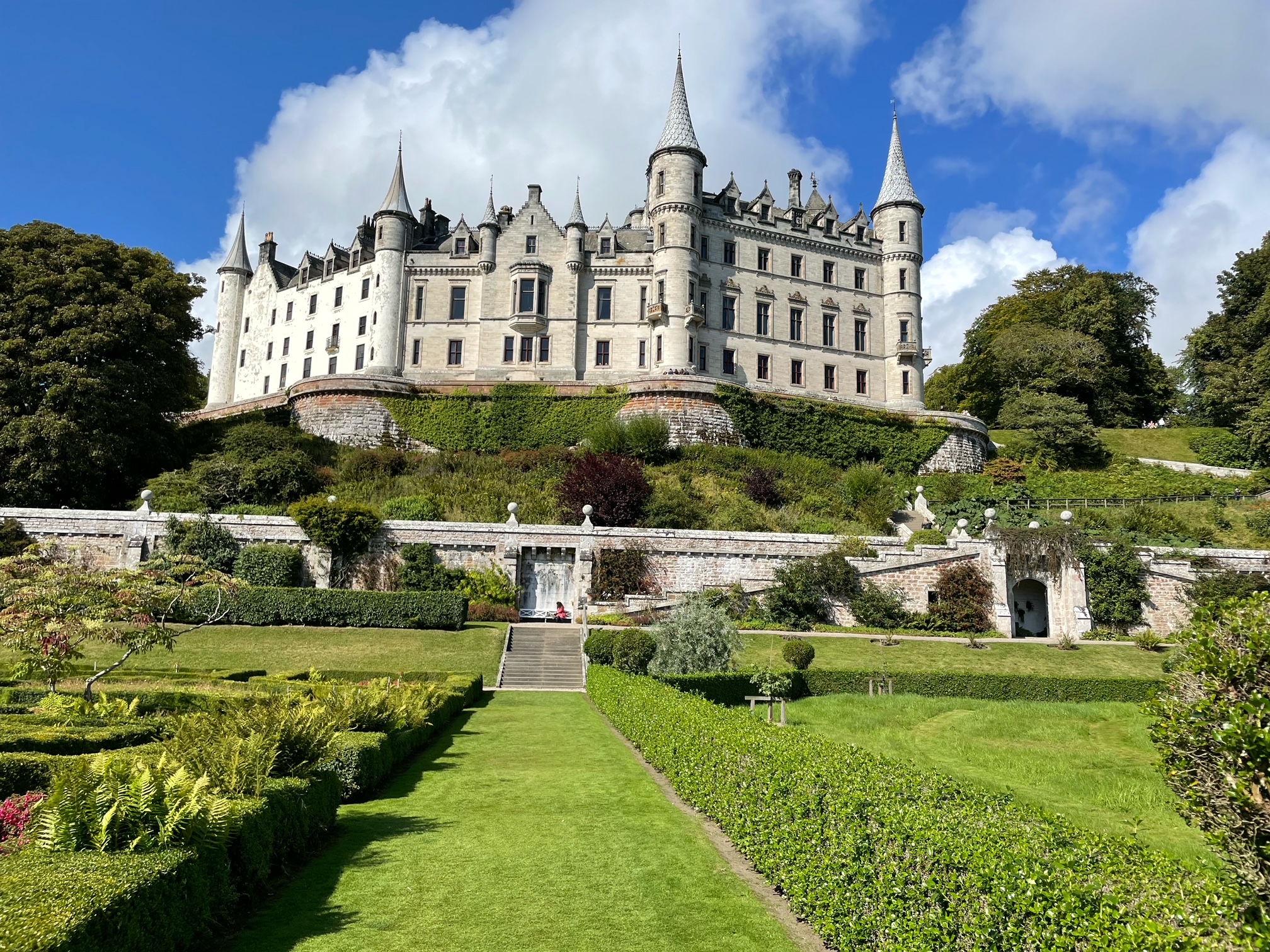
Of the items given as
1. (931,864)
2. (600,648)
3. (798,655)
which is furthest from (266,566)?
(931,864)

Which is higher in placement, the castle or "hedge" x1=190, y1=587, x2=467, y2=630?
the castle

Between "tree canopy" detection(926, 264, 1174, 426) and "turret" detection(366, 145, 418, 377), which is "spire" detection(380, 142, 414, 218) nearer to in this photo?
"turret" detection(366, 145, 418, 377)

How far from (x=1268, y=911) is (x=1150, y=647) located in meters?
27.8

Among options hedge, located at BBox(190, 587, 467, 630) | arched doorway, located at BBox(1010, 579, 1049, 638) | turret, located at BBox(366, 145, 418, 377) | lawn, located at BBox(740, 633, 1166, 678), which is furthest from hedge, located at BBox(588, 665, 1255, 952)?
turret, located at BBox(366, 145, 418, 377)

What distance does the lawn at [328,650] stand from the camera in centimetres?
2386

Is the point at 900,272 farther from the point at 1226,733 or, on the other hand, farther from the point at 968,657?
the point at 1226,733

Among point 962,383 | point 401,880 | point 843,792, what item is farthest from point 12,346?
point 962,383

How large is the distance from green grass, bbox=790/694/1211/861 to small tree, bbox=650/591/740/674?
94.3 inches

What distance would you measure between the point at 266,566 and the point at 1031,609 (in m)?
30.2

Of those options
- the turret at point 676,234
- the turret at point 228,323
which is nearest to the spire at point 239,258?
the turret at point 228,323

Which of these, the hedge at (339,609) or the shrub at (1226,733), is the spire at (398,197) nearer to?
the hedge at (339,609)

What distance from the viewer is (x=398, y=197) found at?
54.5 metres

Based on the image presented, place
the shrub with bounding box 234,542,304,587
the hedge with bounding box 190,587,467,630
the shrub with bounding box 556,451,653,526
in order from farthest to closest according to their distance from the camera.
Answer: the shrub with bounding box 556,451,653,526 < the shrub with bounding box 234,542,304,587 < the hedge with bounding box 190,587,467,630

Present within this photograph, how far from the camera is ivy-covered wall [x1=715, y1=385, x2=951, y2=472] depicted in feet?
159
